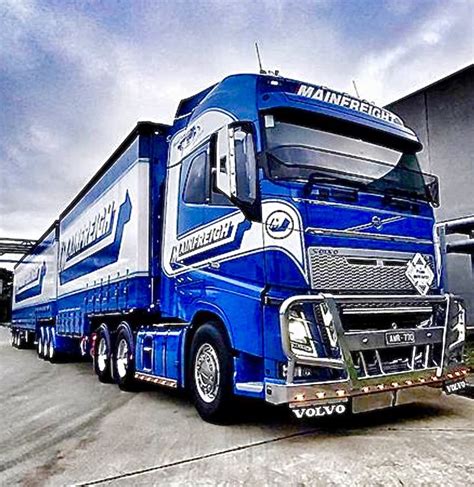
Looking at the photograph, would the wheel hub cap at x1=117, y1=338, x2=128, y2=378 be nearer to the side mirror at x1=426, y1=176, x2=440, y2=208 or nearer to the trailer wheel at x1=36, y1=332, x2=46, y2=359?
the side mirror at x1=426, y1=176, x2=440, y2=208

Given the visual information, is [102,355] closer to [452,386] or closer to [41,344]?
[452,386]

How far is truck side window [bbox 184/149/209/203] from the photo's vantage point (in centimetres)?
583

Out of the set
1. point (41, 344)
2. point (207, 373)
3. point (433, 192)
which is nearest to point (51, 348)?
point (41, 344)

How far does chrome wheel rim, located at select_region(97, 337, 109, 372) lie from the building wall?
8029 millimetres

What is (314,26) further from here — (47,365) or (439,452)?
(47,365)

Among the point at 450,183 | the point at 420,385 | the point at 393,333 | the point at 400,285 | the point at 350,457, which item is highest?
the point at 450,183

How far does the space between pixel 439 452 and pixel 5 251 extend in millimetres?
46872

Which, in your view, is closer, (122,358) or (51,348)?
(122,358)

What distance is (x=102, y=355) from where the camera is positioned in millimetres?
9258

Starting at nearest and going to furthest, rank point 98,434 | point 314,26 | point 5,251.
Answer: point 98,434, point 314,26, point 5,251

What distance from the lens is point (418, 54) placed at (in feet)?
33.7

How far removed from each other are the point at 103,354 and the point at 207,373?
4.17 meters

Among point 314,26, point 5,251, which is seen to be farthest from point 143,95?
point 5,251

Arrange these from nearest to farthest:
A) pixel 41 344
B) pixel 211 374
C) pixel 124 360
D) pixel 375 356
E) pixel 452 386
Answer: pixel 375 356, pixel 452 386, pixel 211 374, pixel 124 360, pixel 41 344
